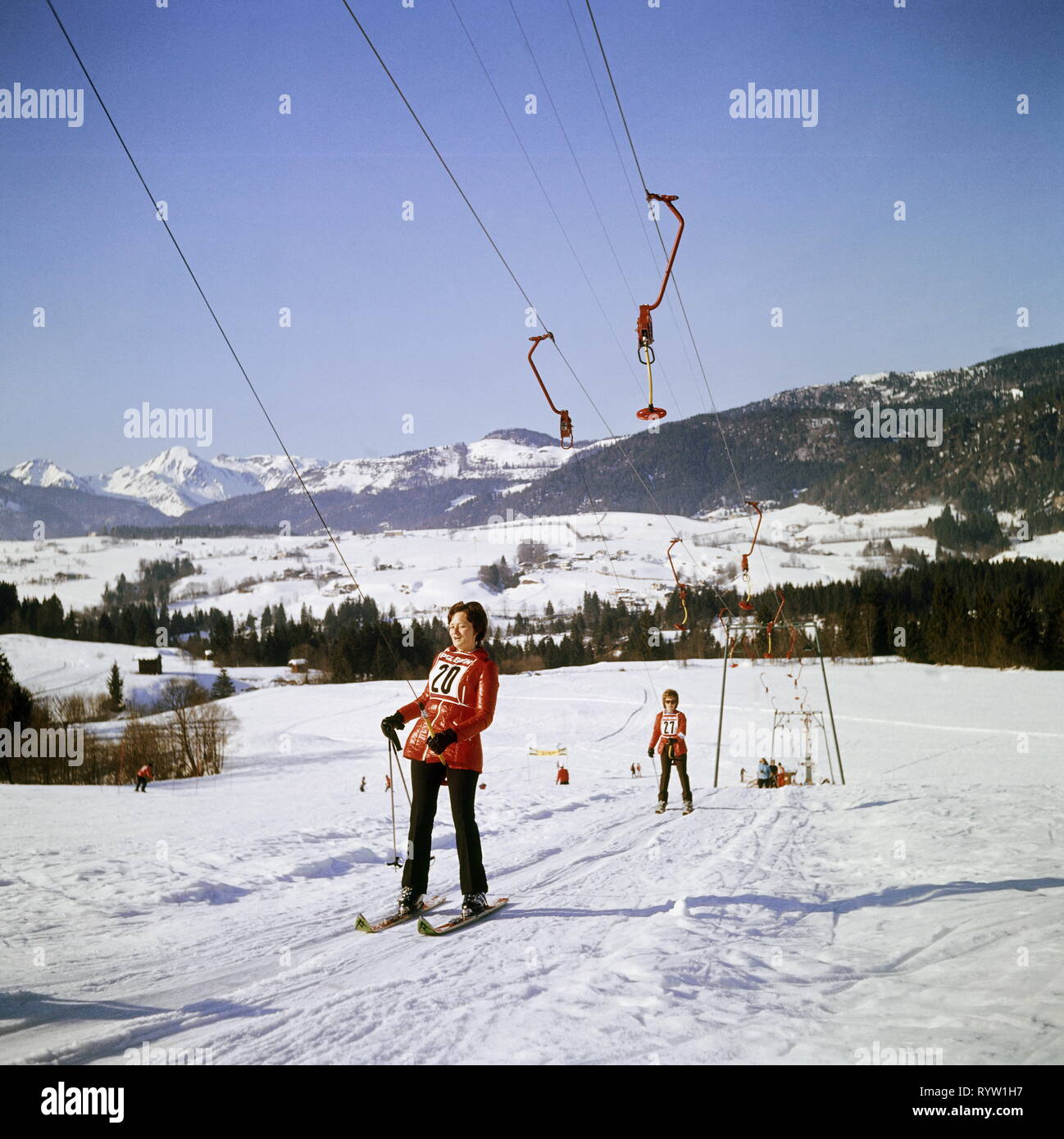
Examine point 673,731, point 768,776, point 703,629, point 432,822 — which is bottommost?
point 703,629

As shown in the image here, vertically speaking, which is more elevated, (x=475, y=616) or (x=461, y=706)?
(x=475, y=616)

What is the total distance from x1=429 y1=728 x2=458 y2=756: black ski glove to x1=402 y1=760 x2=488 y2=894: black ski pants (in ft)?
0.85

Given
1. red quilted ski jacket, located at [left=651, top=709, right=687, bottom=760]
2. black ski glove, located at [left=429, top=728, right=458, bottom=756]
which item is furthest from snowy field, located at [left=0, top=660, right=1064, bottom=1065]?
black ski glove, located at [left=429, top=728, right=458, bottom=756]

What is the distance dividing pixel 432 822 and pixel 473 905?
0.75 m

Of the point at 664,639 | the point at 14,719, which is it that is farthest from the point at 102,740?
the point at 664,639

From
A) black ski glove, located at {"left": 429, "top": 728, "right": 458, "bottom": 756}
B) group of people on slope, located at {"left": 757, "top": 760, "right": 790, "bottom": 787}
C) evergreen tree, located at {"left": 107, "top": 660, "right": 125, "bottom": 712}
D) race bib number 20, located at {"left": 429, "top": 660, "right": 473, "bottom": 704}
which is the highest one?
race bib number 20, located at {"left": 429, "top": 660, "right": 473, "bottom": 704}

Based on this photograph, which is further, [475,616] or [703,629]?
[703,629]

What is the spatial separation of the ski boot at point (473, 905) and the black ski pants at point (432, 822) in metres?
0.04

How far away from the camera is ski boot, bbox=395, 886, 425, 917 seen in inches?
250

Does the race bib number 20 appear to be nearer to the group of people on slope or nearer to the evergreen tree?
the group of people on slope

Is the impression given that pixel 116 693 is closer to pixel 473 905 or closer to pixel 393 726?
pixel 393 726

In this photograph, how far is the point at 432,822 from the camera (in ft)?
20.3

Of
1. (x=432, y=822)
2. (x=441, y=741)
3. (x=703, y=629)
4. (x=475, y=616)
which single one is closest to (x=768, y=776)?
(x=432, y=822)
